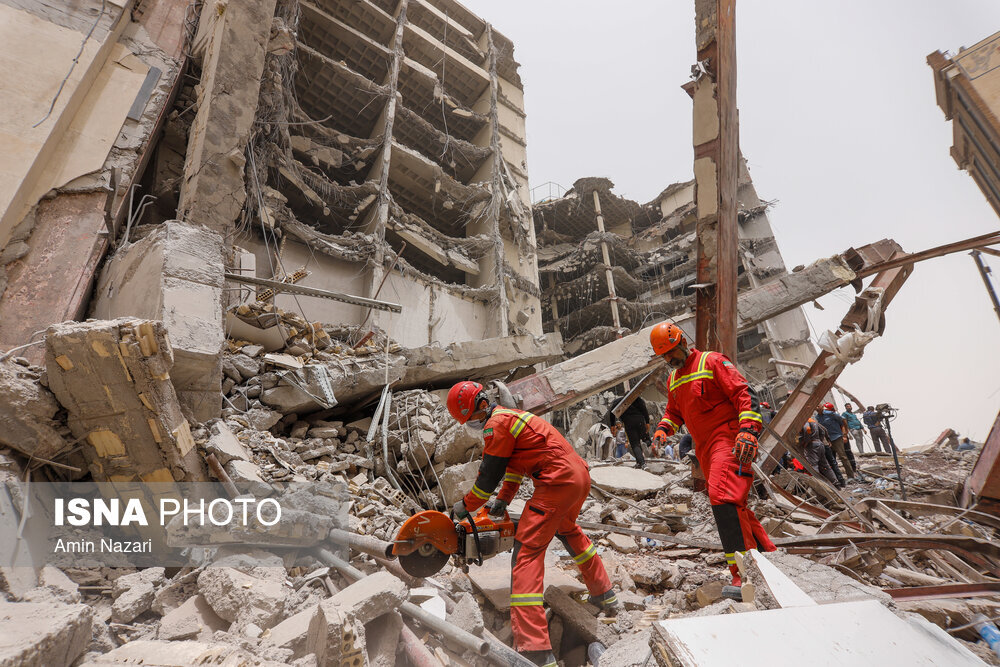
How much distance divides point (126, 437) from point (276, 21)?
708 cm

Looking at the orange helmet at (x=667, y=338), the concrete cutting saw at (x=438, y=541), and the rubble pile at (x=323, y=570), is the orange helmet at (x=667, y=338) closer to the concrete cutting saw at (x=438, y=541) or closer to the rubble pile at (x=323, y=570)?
the rubble pile at (x=323, y=570)

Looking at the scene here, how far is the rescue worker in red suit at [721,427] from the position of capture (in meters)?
2.79

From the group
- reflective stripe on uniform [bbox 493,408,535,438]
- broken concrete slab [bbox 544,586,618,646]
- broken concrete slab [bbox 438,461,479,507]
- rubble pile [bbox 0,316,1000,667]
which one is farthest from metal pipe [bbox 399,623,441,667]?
broken concrete slab [bbox 438,461,479,507]

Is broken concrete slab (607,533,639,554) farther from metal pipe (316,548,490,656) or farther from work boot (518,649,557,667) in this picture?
metal pipe (316,548,490,656)

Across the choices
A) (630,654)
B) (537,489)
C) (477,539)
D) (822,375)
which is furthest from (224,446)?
(822,375)

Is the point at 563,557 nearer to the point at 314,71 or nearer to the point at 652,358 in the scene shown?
the point at 652,358

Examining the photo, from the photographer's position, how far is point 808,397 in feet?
16.5

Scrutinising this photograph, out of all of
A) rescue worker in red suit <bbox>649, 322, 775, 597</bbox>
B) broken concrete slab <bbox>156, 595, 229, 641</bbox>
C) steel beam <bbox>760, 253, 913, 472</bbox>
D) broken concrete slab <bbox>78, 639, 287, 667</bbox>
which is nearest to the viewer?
broken concrete slab <bbox>78, 639, 287, 667</bbox>

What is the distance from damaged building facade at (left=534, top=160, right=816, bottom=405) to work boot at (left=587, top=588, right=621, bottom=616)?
22433mm

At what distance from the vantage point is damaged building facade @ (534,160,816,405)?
24734mm

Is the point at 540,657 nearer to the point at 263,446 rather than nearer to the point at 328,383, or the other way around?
the point at 263,446

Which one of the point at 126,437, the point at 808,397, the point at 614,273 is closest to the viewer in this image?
the point at 126,437

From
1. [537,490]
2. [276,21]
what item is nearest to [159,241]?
[537,490]

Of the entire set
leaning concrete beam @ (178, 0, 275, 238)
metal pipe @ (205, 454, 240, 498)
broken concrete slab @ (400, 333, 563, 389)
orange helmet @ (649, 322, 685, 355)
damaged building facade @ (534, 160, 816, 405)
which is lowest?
metal pipe @ (205, 454, 240, 498)
